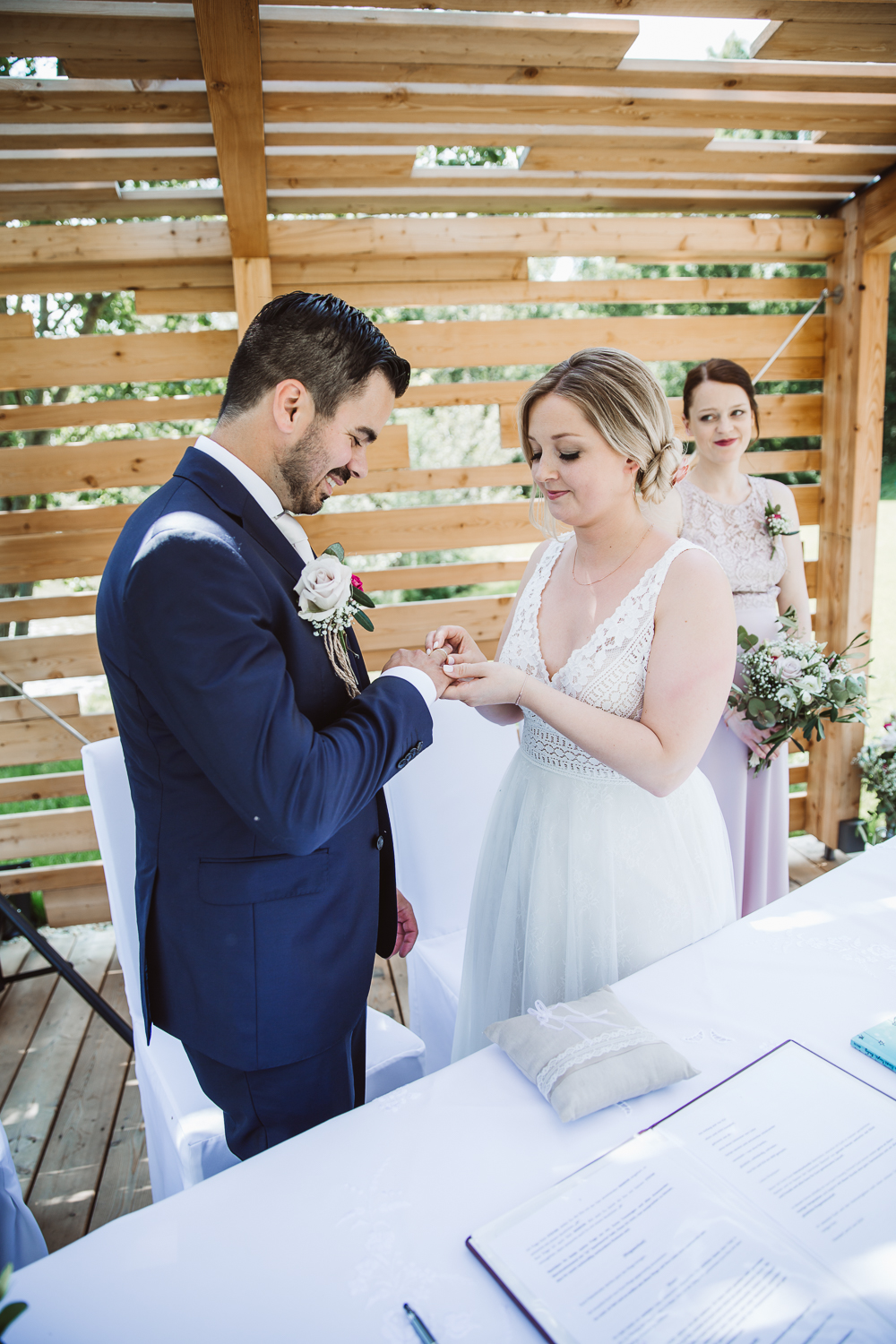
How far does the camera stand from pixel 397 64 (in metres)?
2.34

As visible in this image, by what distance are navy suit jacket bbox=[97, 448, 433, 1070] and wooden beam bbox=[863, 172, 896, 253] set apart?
337 centimetres

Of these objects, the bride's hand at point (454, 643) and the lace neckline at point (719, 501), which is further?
the lace neckline at point (719, 501)

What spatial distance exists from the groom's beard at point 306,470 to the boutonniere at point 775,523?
2.12 meters

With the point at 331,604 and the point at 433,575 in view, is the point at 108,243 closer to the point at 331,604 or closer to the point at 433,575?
the point at 433,575

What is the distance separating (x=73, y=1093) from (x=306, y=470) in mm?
2476

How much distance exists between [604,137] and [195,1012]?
313 cm

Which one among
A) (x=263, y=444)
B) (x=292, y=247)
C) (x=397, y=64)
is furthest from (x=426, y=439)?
(x=263, y=444)

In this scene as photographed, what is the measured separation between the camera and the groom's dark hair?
128 cm

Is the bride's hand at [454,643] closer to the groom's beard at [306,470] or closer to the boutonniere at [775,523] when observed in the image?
the groom's beard at [306,470]

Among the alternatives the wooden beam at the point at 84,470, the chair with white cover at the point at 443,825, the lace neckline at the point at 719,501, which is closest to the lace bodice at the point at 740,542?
the lace neckline at the point at 719,501

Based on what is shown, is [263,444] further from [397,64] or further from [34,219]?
[34,219]

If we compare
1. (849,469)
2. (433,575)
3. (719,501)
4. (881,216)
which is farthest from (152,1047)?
(881,216)

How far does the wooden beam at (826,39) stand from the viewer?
7.96ft

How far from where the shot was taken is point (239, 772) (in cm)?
105
